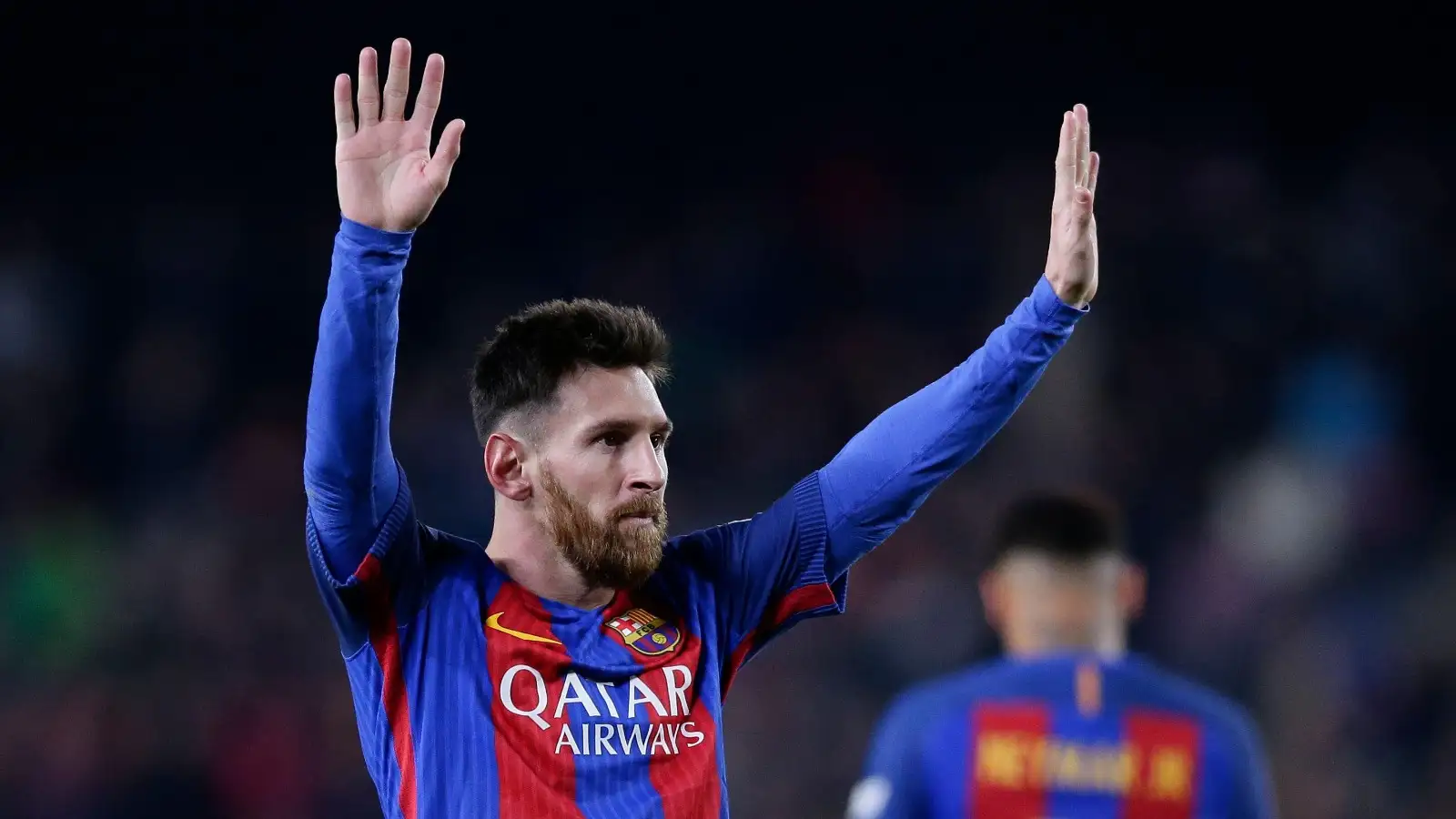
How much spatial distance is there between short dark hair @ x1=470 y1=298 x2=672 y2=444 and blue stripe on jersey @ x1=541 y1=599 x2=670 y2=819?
1.62 ft

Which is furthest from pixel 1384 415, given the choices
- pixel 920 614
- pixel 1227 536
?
pixel 920 614

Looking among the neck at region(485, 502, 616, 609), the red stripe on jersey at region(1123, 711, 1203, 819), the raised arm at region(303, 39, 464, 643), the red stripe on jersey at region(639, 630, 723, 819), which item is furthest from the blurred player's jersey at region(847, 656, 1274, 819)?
the raised arm at region(303, 39, 464, 643)

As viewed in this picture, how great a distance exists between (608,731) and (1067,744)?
969 millimetres

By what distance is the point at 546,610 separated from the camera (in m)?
3.34

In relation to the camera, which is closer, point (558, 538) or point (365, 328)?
point (365, 328)

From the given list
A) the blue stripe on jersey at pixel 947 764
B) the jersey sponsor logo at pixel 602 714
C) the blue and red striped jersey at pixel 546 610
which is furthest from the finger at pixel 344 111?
the blue stripe on jersey at pixel 947 764

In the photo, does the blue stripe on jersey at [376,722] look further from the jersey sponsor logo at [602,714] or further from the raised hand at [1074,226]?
the raised hand at [1074,226]

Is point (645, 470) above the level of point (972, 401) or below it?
below

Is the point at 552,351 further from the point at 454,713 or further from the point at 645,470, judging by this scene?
the point at 454,713

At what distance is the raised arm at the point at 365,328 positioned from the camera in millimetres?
2920

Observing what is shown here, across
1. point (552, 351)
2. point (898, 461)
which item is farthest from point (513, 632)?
point (898, 461)

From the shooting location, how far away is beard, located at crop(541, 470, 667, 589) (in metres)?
3.30

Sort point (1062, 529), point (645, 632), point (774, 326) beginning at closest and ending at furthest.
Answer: point (1062, 529), point (645, 632), point (774, 326)

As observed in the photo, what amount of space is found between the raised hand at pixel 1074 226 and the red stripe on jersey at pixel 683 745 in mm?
1151
